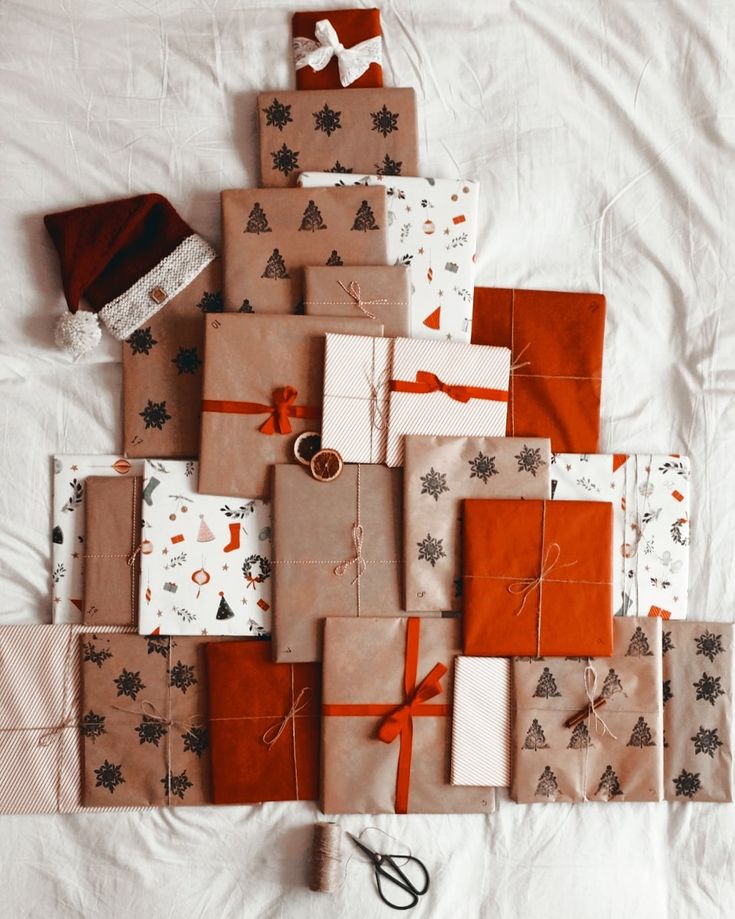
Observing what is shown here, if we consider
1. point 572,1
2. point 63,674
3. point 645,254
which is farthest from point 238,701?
point 572,1

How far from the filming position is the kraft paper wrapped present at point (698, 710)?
143cm

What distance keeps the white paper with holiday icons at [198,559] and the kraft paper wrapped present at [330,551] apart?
A: 4cm

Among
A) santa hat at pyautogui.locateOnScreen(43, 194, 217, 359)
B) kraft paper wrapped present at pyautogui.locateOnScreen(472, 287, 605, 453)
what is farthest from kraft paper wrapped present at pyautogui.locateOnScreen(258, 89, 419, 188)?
kraft paper wrapped present at pyautogui.locateOnScreen(472, 287, 605, 453)

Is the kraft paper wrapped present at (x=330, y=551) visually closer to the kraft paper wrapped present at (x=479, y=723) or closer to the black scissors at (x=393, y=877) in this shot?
the kraft paper wrapped present at (x=479, y=723)

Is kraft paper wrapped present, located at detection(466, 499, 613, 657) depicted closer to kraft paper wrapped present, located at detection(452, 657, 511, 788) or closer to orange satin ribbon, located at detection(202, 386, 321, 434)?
kraft paper wrapped present, located at detection(452, 657, 511, 788)

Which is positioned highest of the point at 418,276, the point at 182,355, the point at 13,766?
the point at 418,276

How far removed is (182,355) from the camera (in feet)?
4.58

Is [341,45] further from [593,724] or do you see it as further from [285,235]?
[593,724]

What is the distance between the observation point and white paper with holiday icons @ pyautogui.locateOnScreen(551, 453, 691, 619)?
1423 mm

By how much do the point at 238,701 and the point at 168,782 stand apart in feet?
0.60

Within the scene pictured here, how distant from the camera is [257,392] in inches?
53.3

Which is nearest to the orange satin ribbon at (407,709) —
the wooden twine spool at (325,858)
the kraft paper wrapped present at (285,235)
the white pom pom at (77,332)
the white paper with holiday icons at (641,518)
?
the wooden twine spool at (325,858)

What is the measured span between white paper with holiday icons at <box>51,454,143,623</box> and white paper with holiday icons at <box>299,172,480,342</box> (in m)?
0.58

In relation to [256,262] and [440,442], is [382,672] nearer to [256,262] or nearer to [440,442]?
[440,442]
